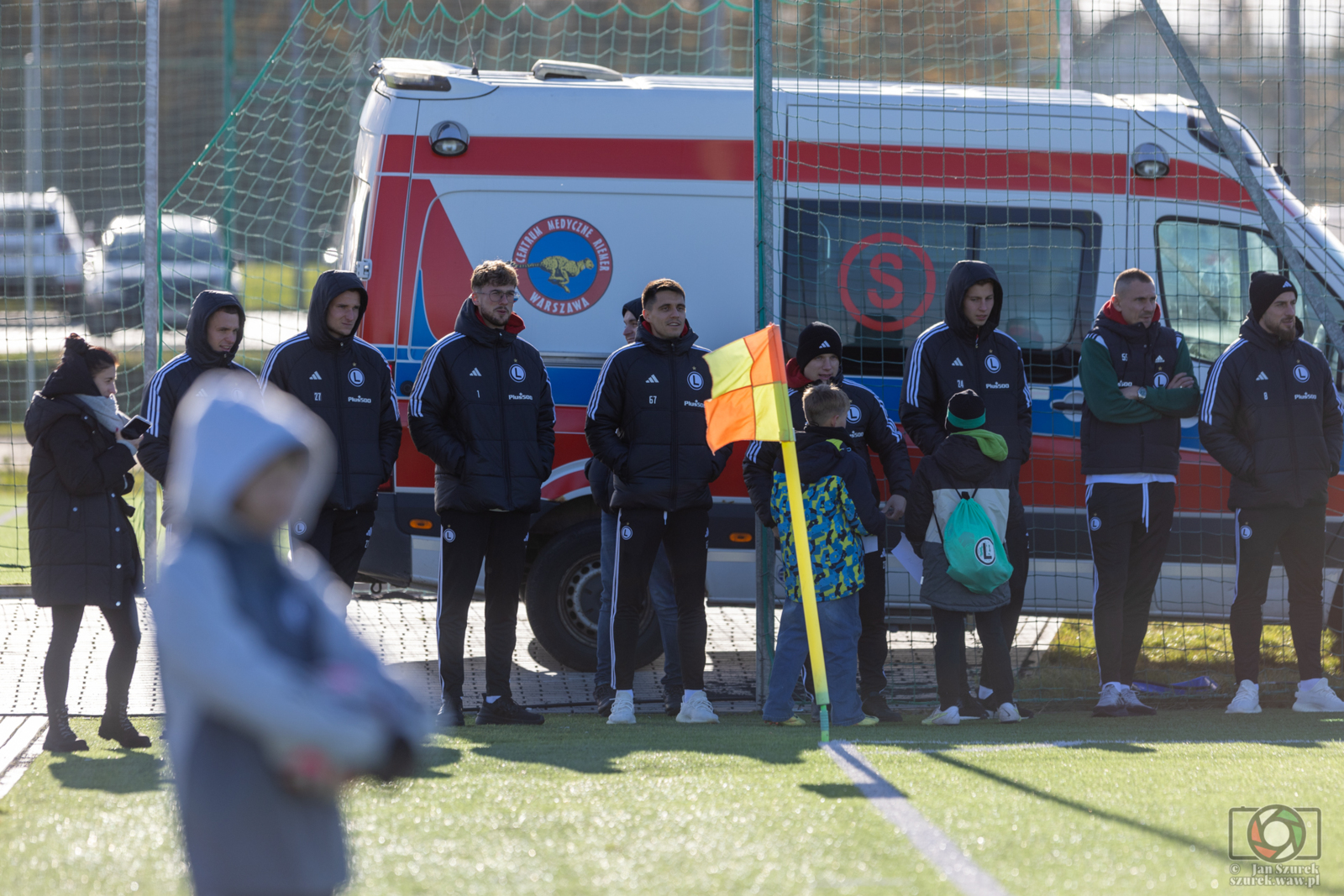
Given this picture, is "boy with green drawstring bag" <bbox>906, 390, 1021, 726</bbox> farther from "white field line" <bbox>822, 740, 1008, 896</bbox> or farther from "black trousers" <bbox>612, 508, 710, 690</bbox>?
"white field line" <bbox>822, 740, 1008, 896</bbox>

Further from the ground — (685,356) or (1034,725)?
(685,356)

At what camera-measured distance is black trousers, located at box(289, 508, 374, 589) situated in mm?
5496

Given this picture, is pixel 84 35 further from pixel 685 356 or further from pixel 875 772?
pixel 875 772

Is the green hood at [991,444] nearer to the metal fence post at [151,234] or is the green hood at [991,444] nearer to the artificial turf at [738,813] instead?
the artificial turf at [738,813]

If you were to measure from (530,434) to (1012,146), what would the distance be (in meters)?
3.06

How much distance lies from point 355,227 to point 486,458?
185cm

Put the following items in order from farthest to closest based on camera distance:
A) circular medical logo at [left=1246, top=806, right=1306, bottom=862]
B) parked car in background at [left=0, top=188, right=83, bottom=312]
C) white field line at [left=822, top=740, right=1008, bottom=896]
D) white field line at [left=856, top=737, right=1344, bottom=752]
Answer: parked car in background at [left=0, top=188, right=83, bottom=312] < white field line at [left=856, top=737, right=1344, bottom=752] < circular medical logo at [left=1246, top=806, right=1306, bottom=862] < white field line at [left=822, top=740, right=1008, bottom=896]

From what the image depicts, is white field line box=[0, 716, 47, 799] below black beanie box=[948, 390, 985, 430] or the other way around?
below

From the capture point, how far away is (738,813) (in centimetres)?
373

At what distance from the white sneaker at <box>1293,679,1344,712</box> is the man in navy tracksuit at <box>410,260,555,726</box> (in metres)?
3.56

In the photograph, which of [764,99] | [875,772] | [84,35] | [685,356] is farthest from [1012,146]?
[84,35]

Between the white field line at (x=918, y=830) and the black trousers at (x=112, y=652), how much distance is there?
9.67ft

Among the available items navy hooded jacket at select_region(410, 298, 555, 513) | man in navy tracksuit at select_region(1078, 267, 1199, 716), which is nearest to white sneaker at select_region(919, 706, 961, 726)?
man in navy tracksuit at select_region(1078, 267, 1199, 716)

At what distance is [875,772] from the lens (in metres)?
4.28
